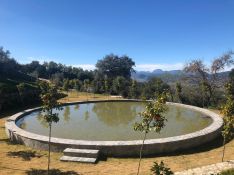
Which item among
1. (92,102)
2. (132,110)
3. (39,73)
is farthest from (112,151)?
(39,73)

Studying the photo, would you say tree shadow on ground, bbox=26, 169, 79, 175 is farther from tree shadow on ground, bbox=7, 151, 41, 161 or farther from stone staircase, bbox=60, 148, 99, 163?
tree shadow on ground, bbox=7, 151, 41, 161

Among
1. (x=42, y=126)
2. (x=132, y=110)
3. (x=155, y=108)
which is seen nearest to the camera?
(x=155, y=108)

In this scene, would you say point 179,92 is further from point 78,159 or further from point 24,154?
point 24,154

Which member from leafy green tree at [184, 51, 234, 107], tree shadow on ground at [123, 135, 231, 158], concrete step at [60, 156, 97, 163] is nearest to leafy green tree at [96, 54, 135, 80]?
leafy green tree at [184, 51, 234, 107]

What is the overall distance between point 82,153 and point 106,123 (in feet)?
26.9

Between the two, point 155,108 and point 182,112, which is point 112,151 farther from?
point 182,112

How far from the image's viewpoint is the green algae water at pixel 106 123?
1814 centimetres

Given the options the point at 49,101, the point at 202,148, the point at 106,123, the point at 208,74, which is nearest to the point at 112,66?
the point at 208,74

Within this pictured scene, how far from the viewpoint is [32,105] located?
110 ft

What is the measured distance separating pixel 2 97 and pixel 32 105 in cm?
674

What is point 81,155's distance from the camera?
14320mm

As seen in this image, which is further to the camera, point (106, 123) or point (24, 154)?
point (106, 123)

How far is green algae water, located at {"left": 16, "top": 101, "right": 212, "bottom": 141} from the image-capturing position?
59.5 ft

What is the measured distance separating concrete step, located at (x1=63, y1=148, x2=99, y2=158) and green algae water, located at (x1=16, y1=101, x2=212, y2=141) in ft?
8.90
